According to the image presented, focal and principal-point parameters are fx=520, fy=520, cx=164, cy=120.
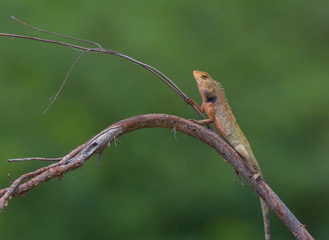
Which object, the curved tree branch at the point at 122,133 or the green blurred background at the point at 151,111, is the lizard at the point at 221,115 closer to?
the curved tree branch at the point at 122,133

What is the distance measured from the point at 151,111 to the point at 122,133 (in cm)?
477

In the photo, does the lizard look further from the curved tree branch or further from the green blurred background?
the green blurred background

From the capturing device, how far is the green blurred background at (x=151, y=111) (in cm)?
720

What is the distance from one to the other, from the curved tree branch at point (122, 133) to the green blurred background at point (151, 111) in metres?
3.93

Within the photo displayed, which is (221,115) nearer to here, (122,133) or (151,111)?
(122,133)

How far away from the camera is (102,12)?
9023mm

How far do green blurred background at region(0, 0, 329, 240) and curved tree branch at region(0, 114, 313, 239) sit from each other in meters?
3.93

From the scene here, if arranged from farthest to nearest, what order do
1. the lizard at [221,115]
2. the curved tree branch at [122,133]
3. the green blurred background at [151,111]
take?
the green blurred background at [151,111]
the lizard at [221,115]
the curved tree branch at [122,133]

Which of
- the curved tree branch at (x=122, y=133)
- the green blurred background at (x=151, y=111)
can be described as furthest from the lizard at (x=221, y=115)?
the green blurred background at (x=151, y=111)

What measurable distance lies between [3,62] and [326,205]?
533 centimetres

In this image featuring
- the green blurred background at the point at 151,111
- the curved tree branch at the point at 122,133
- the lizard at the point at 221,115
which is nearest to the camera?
the curved tree branch at the point at 122,133

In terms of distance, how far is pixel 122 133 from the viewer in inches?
117

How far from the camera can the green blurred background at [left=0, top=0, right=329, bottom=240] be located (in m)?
7.20

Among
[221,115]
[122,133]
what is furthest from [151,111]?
[122,133]
